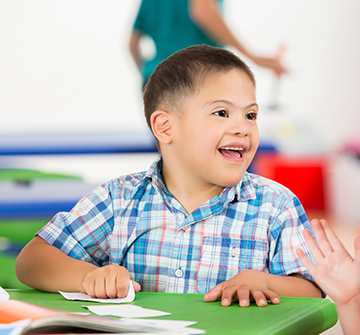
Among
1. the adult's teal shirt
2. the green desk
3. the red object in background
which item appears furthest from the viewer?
the red object in background

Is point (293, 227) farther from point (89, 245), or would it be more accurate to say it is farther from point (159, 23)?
point (159, 23)

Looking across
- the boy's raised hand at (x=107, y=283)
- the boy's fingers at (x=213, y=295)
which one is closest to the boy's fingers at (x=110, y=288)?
the boy's raised hand at (x=107, y=283)

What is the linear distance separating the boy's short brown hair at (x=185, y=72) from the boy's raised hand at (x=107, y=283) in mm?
335

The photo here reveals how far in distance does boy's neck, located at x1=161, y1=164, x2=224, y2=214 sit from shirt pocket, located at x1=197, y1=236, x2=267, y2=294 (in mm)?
86

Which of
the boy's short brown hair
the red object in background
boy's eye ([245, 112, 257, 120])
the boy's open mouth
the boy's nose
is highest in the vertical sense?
the boy's short brown hair

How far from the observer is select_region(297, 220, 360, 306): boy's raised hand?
0.58m

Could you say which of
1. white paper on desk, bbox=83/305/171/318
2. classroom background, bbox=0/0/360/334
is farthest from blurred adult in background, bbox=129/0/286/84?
classroom background, bbox=0/0/360/334

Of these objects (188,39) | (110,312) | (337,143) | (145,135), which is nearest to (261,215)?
(110,312)

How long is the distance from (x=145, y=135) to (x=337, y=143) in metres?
1.71

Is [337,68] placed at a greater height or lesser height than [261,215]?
greater

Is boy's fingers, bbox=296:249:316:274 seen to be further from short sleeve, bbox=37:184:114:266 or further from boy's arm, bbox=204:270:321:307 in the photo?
short sleeve, bbox=37:184:114:266

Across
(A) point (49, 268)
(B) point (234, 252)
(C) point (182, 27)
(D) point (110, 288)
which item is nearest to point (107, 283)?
(D) point (110, 288)

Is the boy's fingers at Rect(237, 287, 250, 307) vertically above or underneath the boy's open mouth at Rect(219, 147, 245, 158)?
underneath

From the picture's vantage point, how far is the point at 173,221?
0.85 metres
